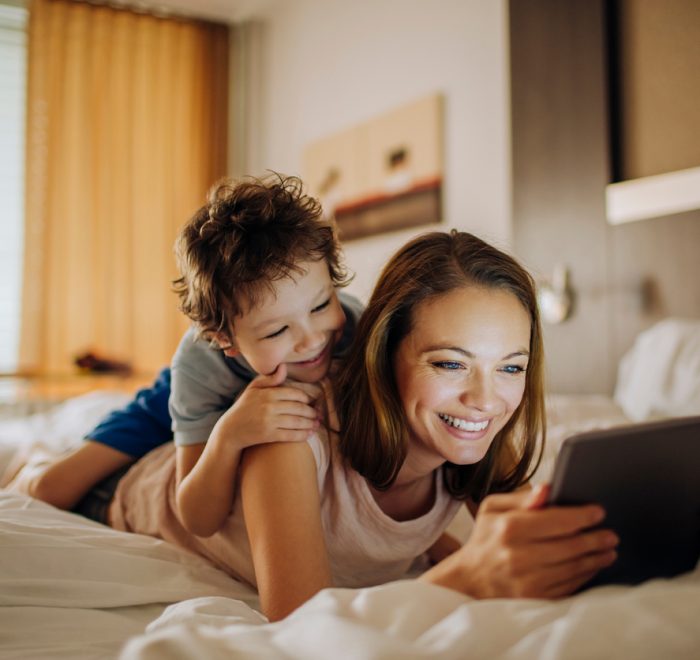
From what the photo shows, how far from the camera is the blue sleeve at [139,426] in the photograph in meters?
1.65

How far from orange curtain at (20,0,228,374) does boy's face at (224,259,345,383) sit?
366cm

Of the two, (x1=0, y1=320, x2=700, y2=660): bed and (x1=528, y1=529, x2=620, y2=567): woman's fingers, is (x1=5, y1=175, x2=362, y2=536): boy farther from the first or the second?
(x1=528, y1=529, x2=620, y2=567): woman's fingers

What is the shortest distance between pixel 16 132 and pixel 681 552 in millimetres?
4700

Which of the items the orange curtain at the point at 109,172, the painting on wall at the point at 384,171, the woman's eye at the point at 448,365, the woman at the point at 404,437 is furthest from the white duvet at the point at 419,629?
the orange curtain at the point at 109,172

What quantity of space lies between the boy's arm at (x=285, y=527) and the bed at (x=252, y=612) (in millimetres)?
58

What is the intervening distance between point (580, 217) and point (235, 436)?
2.06 meters

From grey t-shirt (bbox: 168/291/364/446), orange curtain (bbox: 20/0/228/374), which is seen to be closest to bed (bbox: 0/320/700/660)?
grey t-shirt (bbox: 168/291/364/446)

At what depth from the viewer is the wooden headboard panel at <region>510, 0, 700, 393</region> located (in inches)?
96.0

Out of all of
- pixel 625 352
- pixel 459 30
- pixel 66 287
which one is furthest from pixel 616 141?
pixel 66 287

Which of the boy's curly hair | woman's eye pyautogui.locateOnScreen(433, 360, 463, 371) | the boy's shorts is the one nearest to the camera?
woman's eye pyautogui.locateOnScreen(433, 360, 463, 371)

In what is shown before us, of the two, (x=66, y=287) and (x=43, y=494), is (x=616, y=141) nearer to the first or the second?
(x=43, y=494)

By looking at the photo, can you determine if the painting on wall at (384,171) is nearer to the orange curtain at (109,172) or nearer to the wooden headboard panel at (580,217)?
the wooden headboard panel at (580,217)

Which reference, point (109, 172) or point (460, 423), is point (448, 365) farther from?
point (109, 172)

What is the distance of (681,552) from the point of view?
31.5 inches
